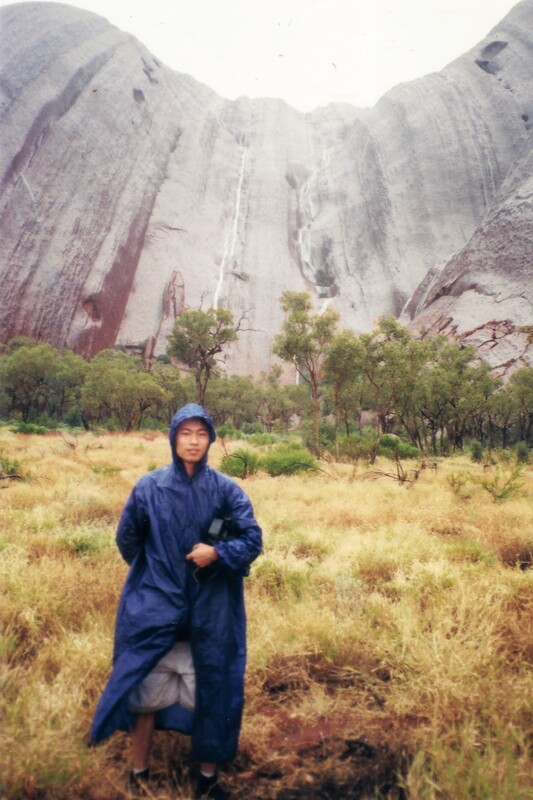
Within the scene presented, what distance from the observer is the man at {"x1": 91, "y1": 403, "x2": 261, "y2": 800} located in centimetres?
217

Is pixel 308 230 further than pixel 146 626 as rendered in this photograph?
Yes

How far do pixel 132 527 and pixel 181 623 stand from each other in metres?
0.56

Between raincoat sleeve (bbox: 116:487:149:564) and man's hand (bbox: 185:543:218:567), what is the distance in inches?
14.4

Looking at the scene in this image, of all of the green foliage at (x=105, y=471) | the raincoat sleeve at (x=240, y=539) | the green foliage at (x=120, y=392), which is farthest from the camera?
the green foliage at (x=120, y=392)

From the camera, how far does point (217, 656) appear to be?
2.22 metres

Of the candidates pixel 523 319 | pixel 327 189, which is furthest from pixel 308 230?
pixel 523 319

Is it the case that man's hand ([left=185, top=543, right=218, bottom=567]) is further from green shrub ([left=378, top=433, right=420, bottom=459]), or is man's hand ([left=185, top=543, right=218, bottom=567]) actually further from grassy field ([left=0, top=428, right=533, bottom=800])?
green shrub ([left=378, top=433, right=420, bottom=459])

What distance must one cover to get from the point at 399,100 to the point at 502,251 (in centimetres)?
4247

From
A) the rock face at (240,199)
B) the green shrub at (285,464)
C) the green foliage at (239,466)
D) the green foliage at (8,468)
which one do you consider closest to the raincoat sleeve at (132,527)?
the green foliage at (8,468)

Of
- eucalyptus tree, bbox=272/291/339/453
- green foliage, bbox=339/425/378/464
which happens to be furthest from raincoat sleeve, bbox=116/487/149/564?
eucalyptus tree, bbox=272/291/339/453

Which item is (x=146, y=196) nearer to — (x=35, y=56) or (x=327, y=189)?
(x=35, y=56)

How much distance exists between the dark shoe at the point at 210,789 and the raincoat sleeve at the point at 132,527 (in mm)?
1127

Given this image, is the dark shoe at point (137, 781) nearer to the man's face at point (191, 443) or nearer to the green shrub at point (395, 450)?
the man's face at point (191, 443)

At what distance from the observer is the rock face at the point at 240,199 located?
158 ft
